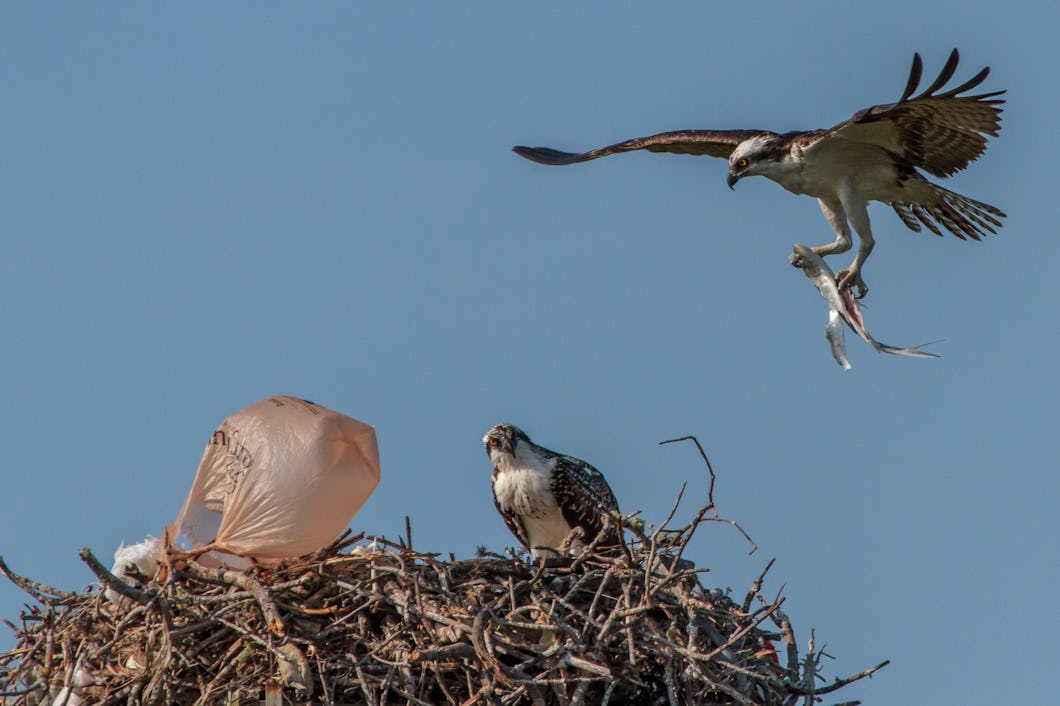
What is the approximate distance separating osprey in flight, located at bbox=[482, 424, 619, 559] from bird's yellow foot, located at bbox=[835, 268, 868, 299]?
7.67 ft

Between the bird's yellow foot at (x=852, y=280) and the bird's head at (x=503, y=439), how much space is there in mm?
2558

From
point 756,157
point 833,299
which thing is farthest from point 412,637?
point 756,157

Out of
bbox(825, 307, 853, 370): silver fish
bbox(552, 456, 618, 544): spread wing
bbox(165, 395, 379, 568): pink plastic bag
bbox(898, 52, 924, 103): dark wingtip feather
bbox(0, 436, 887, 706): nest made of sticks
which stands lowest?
bbox(0, 436, 887, 706): nest made of sticks

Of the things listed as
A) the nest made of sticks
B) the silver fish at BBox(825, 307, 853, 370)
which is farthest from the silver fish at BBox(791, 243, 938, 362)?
the nest made of sticks

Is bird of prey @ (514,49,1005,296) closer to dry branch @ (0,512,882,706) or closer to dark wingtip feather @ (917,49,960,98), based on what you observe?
dark wingtip feather @ (917,49,960,98)

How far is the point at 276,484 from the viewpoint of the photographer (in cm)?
934

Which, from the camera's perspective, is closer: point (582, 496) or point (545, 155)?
point (582, 496)

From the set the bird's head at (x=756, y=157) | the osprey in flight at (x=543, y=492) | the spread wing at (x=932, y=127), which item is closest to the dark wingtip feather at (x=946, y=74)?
the spread wing at (x=932, y=127)

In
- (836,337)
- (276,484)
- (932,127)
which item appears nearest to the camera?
(276,484)

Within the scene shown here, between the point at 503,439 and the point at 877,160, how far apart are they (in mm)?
3863

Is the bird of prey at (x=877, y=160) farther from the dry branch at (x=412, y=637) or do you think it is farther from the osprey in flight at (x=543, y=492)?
the dry branch at (x=412, y=637)

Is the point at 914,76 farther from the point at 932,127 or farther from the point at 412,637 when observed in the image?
the point at 412,637

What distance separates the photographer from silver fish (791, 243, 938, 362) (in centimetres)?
1020

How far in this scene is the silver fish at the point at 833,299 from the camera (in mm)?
10203
